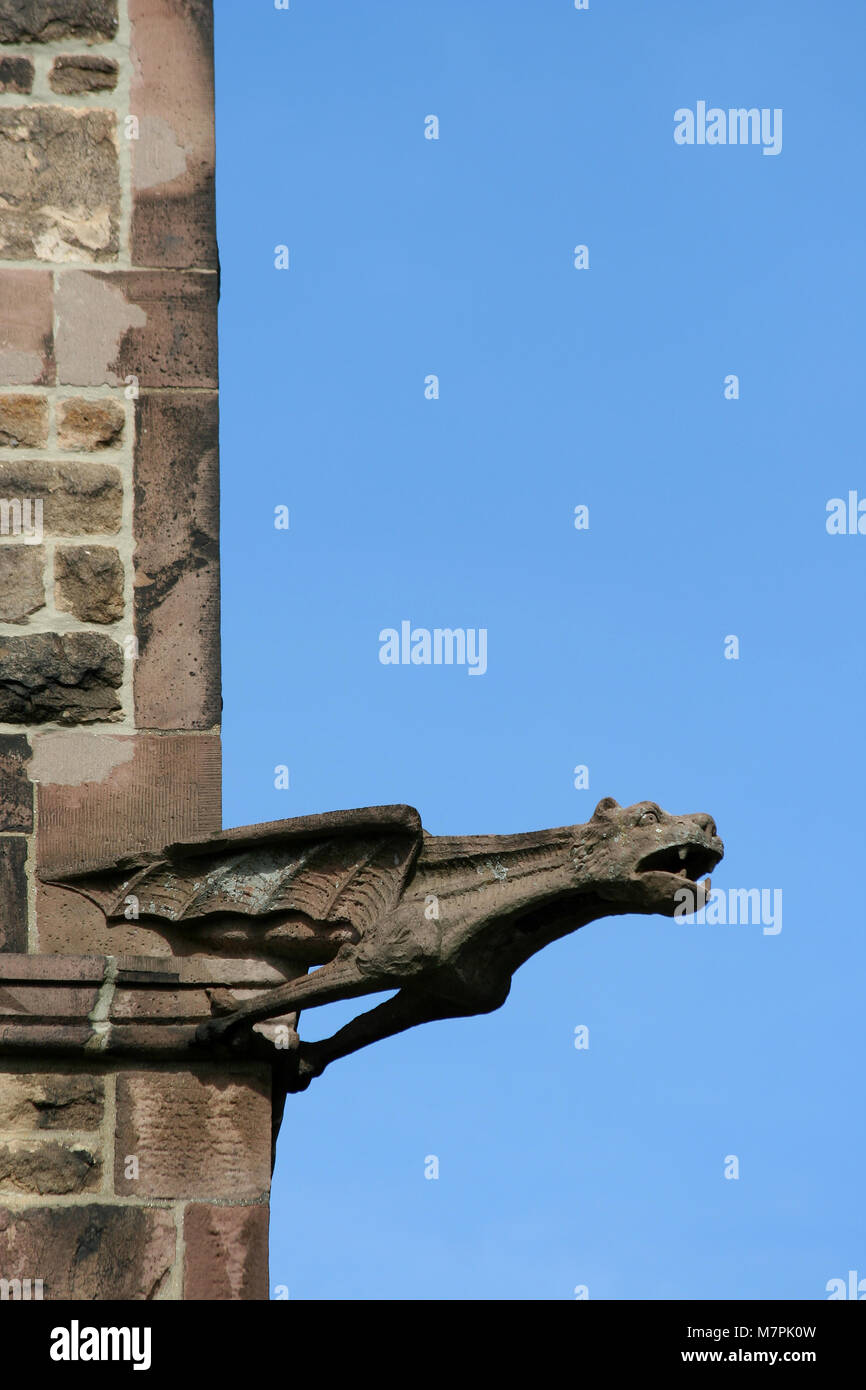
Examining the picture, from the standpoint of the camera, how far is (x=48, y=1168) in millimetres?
6746

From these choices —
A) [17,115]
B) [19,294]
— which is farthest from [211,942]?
[17,115]

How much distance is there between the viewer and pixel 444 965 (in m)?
6.93

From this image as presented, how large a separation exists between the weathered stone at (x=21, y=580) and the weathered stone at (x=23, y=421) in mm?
290

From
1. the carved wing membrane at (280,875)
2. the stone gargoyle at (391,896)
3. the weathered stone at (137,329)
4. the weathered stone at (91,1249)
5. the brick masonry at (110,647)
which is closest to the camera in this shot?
the weathered stone at (91,1249)

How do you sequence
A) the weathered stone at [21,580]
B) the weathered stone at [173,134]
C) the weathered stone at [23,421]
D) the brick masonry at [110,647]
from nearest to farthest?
the brick masonry at [110,647], the weathered stone at [21,580], the weathered stone at [23,421], the weathered stone at [173,134]

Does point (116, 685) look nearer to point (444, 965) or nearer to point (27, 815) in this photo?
point (27, 815)

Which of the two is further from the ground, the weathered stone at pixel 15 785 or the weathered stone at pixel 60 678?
the weathered stone at pixel 60 678

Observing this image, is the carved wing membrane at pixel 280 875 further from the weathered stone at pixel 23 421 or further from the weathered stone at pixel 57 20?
the weathered stone at pixel 57 20

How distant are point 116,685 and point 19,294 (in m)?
1.12

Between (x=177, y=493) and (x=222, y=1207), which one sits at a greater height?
(x=177, y=493)

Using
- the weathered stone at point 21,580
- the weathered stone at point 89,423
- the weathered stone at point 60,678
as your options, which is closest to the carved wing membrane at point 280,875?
the weathered stone at point 60,678

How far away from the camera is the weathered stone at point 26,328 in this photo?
7.38 m

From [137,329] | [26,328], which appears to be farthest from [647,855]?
[26,328]
